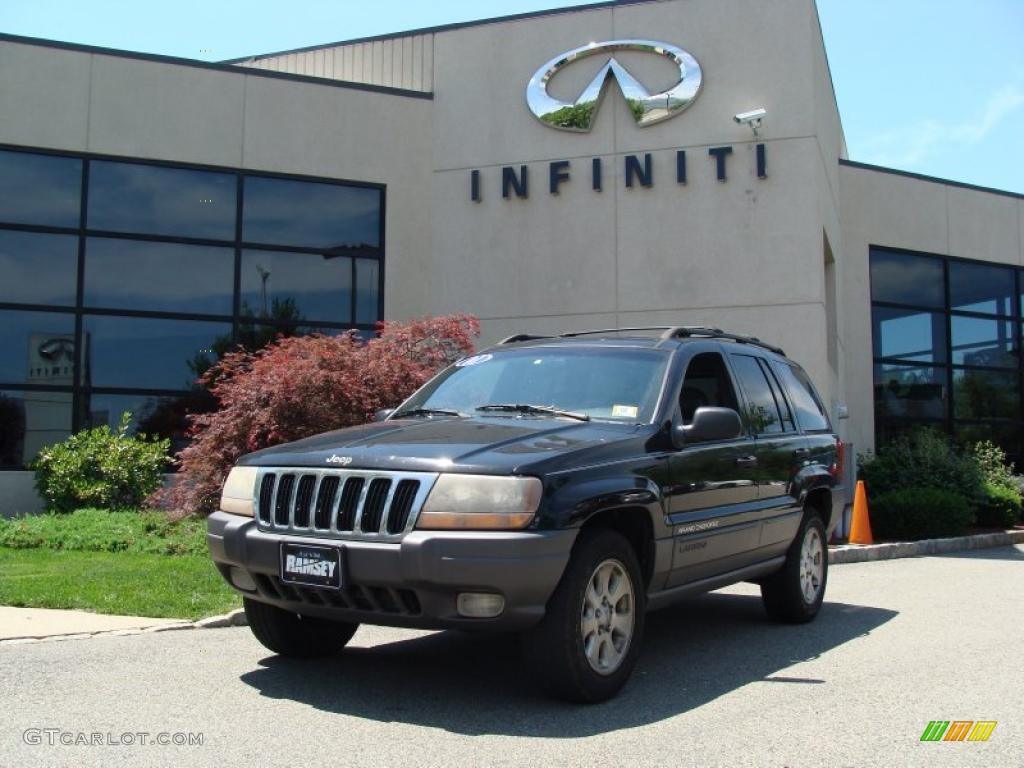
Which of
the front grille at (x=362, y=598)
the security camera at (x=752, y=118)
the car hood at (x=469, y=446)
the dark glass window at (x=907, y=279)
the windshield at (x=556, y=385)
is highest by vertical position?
the security camera at (x=752, y=118)

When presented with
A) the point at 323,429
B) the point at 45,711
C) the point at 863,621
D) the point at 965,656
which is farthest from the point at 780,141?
the point at 45,711

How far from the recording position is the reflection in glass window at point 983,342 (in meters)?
20.6

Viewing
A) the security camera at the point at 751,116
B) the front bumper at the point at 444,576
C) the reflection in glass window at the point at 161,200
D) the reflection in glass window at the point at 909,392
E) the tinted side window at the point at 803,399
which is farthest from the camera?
the reflection in glass window at the point at 909,392

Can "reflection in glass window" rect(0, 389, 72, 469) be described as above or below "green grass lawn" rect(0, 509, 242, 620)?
above

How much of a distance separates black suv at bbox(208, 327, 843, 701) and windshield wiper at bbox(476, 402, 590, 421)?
0.02 meters

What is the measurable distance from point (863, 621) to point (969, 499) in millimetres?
8446

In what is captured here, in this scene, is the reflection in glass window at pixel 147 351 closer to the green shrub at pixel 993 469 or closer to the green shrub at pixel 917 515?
the green shrub at pixel 917 515

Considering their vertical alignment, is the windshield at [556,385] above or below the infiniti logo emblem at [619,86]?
below

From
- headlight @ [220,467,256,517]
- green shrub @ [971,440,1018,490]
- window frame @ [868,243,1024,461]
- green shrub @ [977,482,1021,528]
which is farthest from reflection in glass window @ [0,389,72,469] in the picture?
window frame @ [868,243,1024,461]

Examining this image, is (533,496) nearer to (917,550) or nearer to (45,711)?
(45,711)

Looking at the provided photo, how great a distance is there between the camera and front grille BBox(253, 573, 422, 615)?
179 inches

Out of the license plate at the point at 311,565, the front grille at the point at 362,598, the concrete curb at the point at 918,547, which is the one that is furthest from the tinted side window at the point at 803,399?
the license plate at the point at 311,565

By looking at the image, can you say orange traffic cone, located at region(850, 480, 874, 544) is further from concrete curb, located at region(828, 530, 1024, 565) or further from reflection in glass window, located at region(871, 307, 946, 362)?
reflection in glass window, located at region(871, 307, 946, 362)

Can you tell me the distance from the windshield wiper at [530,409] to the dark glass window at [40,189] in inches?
437
